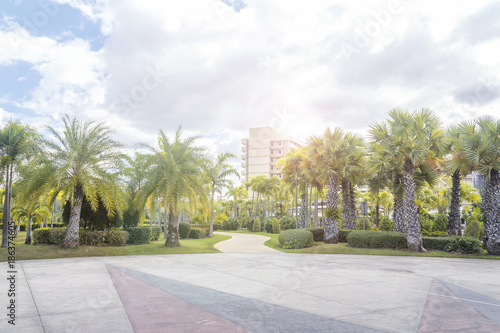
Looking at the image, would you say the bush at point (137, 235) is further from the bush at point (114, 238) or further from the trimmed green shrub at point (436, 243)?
the trimmed green shrub at point (436, 243)

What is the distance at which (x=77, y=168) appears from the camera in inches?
720

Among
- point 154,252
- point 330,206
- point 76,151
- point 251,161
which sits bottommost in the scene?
point 154,252

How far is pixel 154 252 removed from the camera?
18562mm

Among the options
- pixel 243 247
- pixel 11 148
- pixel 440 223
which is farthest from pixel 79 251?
pixel 440 223

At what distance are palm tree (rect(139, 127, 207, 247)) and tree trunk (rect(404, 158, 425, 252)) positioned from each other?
12513mm

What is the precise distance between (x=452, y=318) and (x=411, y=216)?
50.8ft

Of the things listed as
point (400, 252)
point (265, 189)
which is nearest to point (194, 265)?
point (400, 252)

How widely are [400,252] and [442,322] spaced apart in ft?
48.8

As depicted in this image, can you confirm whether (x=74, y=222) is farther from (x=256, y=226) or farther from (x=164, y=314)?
(x=256, y=226)

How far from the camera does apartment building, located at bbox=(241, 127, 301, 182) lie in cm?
12331

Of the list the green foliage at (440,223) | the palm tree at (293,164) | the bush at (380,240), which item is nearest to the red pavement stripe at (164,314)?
the bush at (380,240)

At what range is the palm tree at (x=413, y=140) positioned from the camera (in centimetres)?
1988

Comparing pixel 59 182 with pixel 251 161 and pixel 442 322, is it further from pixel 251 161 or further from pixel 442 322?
pixel 251 161

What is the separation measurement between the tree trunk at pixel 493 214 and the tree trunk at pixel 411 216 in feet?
11.6
